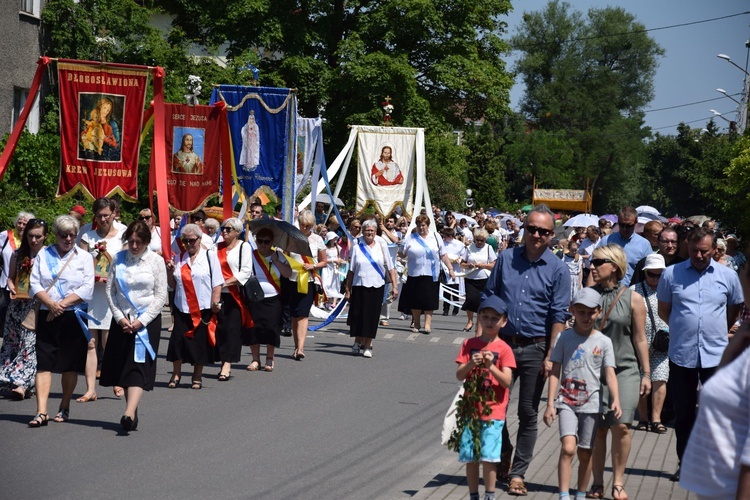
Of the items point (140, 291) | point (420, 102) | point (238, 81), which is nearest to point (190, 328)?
point (140, 291)

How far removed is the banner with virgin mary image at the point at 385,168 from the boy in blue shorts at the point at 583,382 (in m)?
17.8

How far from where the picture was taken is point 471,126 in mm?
44906

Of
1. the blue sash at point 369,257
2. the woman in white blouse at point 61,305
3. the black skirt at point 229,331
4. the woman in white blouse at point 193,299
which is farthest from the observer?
the blue sash at point 369,257

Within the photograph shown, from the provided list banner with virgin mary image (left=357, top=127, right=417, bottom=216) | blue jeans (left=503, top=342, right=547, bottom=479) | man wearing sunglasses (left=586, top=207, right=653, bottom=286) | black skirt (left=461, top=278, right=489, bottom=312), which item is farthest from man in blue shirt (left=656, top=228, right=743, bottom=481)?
banner with virgin mary image (left=357, top=127, right=417, bottom=216)

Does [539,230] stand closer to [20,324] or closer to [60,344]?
[60,344]

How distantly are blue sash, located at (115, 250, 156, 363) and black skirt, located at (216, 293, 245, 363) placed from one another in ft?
9.80

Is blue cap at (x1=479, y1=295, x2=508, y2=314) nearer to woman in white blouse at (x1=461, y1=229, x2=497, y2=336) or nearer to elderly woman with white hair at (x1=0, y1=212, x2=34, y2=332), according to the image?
elderly woman with white hair at (x1=0, y1=212, x2=34, y2=332)

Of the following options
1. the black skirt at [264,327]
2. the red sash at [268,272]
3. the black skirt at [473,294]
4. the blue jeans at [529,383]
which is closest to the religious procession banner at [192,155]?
the red sash at [268,272]

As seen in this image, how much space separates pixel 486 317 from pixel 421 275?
1221cm

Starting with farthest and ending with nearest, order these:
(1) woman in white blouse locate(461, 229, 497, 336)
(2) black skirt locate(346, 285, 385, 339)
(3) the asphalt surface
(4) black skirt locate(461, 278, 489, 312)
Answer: (1) woman in white blouse locate(461, 229, 497, 336)
(4) black skirt locate(461, 278, 489, 312)
(2) black skirt locate(346, 285, 385, 339)
(3) the asphalt surface

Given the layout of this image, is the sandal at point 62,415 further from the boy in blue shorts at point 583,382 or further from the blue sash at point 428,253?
the blue sash at point 428,253

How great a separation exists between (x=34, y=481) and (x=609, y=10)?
84.2 m

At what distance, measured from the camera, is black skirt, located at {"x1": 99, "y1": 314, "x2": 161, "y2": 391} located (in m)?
9.72

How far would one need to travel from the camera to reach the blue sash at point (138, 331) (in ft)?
32.1
